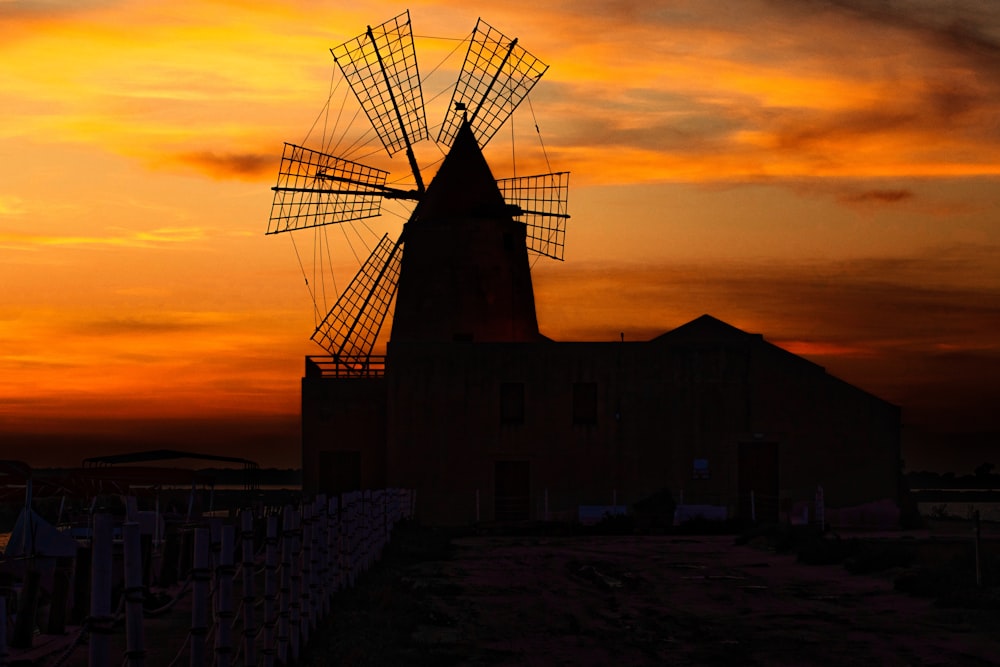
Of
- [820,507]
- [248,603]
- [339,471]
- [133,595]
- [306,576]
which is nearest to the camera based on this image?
[133,595]

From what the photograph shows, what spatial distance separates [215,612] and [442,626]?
7437 mm

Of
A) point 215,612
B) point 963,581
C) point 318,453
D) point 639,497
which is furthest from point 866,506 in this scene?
point 215,612

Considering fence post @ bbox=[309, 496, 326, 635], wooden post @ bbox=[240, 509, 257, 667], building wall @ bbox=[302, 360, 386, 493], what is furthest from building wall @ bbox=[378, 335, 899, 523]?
wooden post @ bbox=[240, 509, 257, 667]

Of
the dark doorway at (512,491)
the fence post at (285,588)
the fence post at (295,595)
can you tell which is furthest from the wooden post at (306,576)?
the dark doorway at (512,491)

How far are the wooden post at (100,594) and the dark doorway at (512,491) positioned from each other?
35.6m

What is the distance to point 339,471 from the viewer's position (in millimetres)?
46281

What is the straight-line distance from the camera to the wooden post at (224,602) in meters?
11.1

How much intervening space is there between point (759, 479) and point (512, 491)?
7.68 metres

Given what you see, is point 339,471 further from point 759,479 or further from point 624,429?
point 759,479

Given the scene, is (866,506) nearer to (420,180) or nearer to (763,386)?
(763,386)

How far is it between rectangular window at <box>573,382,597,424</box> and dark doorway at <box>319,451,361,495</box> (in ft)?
24.0

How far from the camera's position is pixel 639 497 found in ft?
144

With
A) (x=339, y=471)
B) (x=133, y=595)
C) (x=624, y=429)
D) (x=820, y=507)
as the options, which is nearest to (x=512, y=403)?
(x=624, y=429)

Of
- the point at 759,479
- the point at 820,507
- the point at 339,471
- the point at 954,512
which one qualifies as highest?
the point at 339,471
